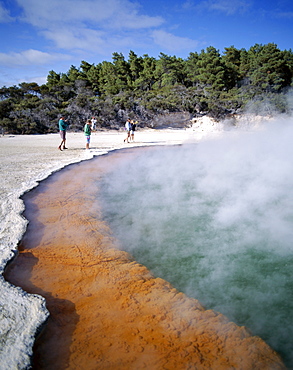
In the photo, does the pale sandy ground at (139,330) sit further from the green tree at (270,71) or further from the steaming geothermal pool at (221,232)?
the green tree at (270,71)

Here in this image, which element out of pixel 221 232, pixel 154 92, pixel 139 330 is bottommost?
pixel 139 330

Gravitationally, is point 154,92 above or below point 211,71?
below

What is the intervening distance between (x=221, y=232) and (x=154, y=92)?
20559mm

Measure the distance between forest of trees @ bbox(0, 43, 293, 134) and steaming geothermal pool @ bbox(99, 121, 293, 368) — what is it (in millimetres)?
13168

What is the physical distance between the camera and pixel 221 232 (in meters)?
3.48

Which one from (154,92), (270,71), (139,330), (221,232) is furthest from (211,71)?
(139,330)

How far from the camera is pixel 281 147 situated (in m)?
7.52

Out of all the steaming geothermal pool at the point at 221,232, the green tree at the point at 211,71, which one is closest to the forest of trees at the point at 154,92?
the green tree at the point at 211,71

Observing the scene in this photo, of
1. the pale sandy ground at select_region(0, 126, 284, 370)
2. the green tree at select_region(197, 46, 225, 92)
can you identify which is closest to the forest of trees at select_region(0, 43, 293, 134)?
the green tree at select_region(197, 46, 225, 92)

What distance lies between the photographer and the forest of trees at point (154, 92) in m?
18.5

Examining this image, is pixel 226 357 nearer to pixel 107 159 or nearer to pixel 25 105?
pixel 107 159

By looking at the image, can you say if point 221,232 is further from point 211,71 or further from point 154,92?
point 211,71

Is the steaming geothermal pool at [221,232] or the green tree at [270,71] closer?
the steaming geothermal pool at [221,232]

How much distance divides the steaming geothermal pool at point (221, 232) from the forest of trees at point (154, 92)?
43.2 ft
